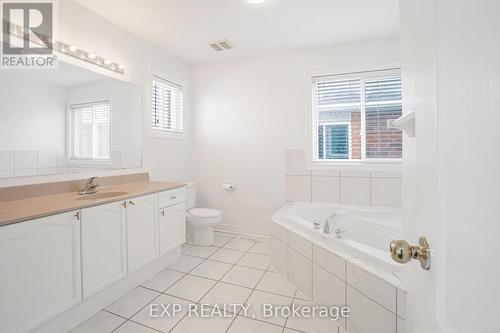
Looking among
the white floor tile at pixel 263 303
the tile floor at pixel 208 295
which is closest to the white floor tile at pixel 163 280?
the tile floor at pixel 208 295

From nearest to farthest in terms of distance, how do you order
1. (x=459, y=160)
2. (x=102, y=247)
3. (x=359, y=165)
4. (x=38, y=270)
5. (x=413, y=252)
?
1. (x=459, y=160)
2. (x=413, y=252)
3. (x=38, y=270)
4. (x=102, y=247)
5. (x=359, y=165)

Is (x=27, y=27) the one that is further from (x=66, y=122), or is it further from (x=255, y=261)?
(x=255, y=261)

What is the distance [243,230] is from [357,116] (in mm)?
2153

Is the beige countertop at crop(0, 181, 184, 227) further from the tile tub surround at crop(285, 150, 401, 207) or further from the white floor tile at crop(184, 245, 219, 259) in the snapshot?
the tile tub surround at crop(285, 150, 401, 207)

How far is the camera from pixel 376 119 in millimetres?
2754

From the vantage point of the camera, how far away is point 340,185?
285cm

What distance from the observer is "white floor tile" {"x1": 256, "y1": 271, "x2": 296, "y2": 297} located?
6.44 feet

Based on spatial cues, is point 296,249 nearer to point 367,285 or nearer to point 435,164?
point 367,285

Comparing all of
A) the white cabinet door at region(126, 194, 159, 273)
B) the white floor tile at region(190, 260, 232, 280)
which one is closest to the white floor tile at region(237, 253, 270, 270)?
the white floor tile at region(190, 260, 232, 280)

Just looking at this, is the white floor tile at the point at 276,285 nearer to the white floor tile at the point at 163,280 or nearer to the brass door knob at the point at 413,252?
the white floor tile at the point at 163,280

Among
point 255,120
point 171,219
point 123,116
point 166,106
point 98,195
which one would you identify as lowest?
point 171,219

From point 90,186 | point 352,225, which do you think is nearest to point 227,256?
point 352,225

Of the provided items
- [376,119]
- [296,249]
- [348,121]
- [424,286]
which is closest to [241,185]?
[296,249]

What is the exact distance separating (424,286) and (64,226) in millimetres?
1820
